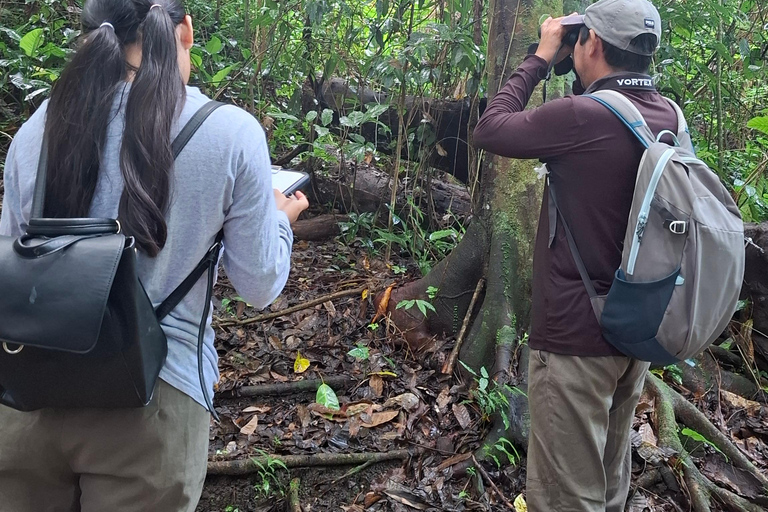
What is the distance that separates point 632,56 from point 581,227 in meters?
0.64

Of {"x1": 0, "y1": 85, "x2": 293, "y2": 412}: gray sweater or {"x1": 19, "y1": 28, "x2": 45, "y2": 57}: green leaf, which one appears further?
{"x1": 19, "y1": 28, "x2": 45, "y2": 57}: green leaf

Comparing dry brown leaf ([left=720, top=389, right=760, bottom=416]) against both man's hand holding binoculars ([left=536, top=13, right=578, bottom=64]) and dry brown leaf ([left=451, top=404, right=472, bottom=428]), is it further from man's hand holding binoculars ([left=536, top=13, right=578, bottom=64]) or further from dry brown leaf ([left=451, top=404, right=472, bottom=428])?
man's hand holding binoculars ([left=536, top=13, right=578, bottom=64])

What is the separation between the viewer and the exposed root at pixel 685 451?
3.12m

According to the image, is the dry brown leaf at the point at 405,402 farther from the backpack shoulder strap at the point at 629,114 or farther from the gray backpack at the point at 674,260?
the backpack shoulder strap at the point at 629,114

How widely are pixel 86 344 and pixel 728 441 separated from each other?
3.42m

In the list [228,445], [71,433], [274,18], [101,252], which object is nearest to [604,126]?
[101,252]

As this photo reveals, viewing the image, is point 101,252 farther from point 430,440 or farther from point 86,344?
point 430,440

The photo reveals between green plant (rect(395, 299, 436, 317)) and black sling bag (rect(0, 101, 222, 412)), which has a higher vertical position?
black sling bag (rect(0, 101, 222, 412))

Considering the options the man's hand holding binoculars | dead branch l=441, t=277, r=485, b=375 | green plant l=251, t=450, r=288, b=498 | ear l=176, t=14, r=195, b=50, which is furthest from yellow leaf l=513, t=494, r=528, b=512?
ear l=176, t=14, r=195, b=50

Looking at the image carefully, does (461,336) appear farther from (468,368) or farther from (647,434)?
(647,434)

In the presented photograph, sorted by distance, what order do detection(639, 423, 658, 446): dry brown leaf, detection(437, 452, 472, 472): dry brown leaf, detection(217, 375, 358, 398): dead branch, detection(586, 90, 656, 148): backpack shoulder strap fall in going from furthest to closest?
detection(217, 375, 358, 398): dead branch → detection(639, 423, 658, 446): dry brown leaf → detection(437, 452, 472, 472): dry brown leaf → detection(586, 90, 656, 148): backpack shoulder strap

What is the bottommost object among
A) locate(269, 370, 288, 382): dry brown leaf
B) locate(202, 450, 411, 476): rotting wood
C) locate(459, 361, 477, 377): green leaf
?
locate(269, 370, 288, 382): dry brown leaf

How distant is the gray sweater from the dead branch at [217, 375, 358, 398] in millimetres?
2193

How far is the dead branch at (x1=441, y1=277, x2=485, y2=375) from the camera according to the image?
3777 millimetres
